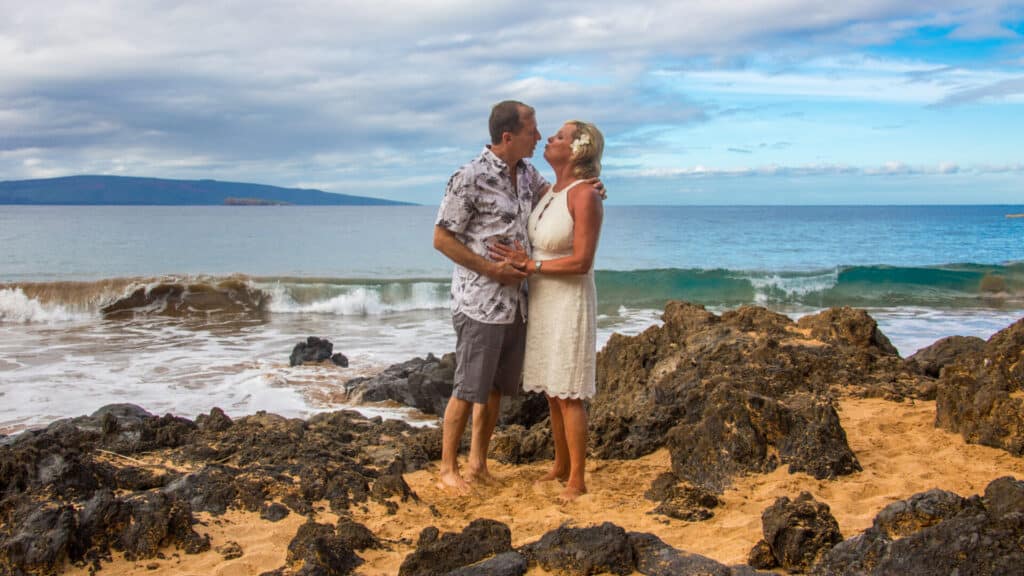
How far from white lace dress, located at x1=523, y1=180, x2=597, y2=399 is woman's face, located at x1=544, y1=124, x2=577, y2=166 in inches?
6.3

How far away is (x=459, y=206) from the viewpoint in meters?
4.37

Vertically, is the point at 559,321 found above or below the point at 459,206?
below

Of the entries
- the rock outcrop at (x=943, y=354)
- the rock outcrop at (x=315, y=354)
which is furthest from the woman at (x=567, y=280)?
the rock outcrop at (x=315, y=354)

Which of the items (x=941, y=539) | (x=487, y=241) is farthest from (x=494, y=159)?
(x=941, y=539)

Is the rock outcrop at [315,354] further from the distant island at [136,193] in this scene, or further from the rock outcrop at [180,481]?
the distant island at [136,193]

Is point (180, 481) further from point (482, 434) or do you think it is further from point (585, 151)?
point (585, 151)

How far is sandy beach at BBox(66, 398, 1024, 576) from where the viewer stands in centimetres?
367

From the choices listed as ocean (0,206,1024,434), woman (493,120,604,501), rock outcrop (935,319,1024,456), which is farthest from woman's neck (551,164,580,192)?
ocean (0,206,1024,434)

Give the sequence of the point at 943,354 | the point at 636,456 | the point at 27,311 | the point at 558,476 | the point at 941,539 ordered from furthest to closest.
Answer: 1. the point at 27,311
2. the point at 943,354
3. the point at 636,456
4. the point at 558,476
5. the point at 941,539

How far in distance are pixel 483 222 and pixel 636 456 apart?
195cm

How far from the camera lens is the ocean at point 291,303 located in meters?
10.1

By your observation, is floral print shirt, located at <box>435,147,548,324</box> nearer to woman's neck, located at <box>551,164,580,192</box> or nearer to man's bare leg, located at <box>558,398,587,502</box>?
woman's neck, located at <box>551,164,580,192</box>

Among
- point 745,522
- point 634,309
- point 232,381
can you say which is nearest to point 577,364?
point 745,522

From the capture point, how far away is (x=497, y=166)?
443 centimetres
